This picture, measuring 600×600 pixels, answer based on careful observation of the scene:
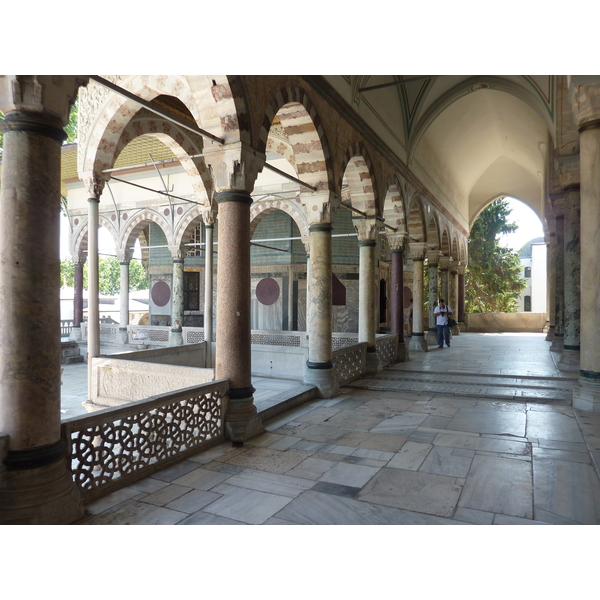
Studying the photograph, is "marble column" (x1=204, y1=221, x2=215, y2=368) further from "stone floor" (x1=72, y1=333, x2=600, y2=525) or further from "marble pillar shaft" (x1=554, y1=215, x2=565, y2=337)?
"marble pillar shaft" (x1=554, y1=215, x2=565, y2=337)

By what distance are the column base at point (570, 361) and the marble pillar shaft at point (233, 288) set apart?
713 centimetres

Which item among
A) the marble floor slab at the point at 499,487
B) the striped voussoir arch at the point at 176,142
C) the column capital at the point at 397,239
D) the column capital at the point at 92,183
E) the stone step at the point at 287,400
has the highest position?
the striped voussoir arch at the point at 176,142

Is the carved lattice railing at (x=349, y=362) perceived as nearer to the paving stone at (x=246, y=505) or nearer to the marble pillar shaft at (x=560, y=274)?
the paving stone at (x=246, y=505)

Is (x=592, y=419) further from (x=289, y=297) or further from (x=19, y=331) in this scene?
(x=289, y=297)

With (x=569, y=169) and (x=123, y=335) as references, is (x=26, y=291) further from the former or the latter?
(x=123, y=335)

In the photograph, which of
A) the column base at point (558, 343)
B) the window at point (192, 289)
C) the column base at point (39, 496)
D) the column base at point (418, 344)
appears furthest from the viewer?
the window at point (192, 289)

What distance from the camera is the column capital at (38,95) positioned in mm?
2771

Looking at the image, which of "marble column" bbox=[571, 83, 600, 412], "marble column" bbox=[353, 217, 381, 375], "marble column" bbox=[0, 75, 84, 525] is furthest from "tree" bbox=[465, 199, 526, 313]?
"marble column" bbox=[0, 75, 84, 525]

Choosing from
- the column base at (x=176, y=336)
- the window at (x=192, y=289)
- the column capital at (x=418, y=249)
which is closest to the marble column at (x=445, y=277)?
the column capital at (x=418, y=249)

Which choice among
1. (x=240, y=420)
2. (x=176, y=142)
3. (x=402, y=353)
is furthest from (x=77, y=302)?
(x=240, y=420)

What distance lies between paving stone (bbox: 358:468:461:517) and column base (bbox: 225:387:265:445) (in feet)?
5.11

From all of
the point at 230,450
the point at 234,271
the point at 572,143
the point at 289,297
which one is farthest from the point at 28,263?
the point at 289,297

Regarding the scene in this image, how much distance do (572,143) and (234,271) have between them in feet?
24.2

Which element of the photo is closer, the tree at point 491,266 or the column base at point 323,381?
the column base at point 323,381
